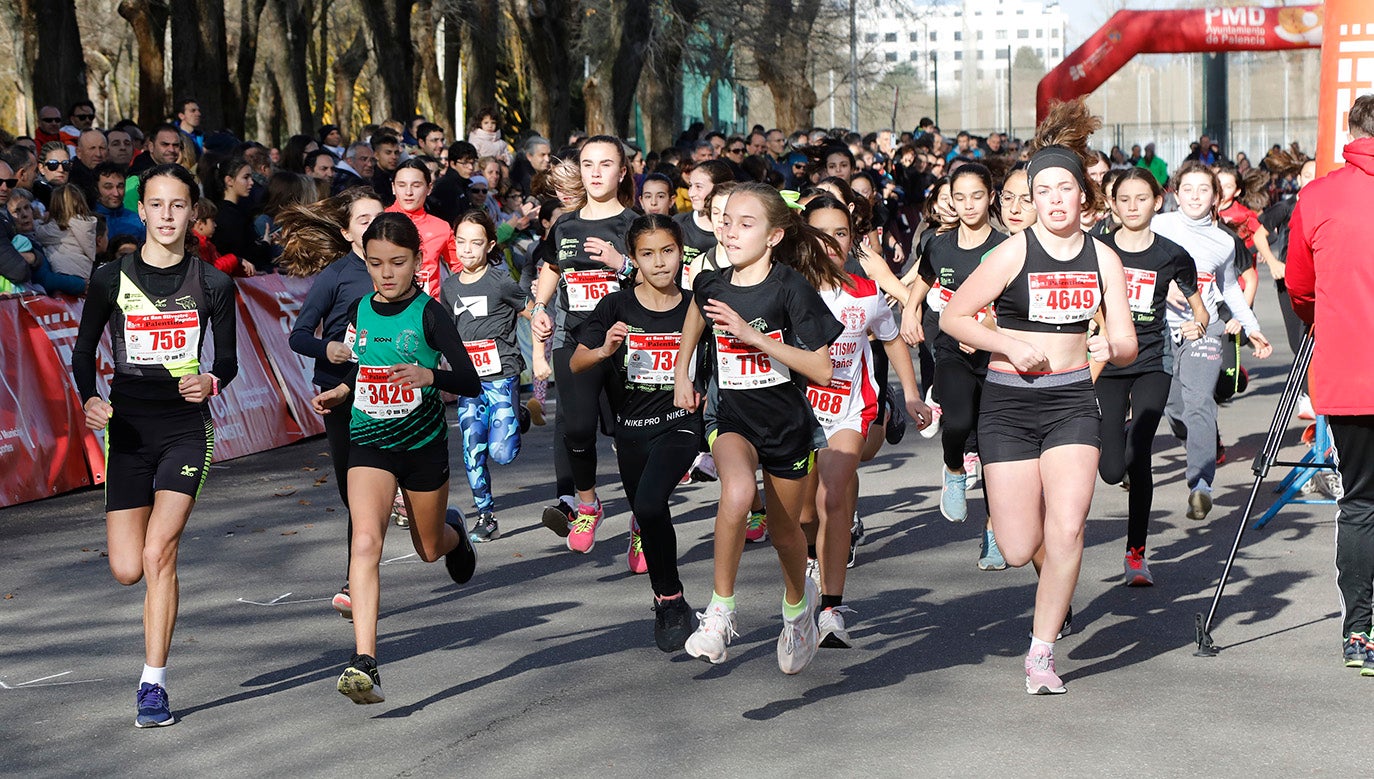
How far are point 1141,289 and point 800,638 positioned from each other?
292 centimetres

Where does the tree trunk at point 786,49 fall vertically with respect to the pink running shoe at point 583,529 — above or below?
above

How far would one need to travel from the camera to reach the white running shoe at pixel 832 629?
6.64 metres

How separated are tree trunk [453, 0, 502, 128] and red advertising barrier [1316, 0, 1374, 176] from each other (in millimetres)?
22442

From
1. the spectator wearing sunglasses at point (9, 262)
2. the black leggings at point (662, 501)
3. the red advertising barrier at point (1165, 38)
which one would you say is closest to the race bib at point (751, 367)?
the black leggings at point (662, 501)

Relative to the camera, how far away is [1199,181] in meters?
9.55

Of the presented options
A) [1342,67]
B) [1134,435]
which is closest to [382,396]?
[1134,435]

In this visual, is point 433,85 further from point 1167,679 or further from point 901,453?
point 1167,679

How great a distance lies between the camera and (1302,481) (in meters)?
9.79

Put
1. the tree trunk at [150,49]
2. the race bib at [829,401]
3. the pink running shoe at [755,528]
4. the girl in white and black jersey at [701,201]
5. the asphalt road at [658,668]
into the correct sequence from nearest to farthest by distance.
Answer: the asphalt road at [658,668], the race bib at [829,401], the pink running shoe at [755,528], the girl in white and black jersey at [701,201], the tree trunk at [150,49]

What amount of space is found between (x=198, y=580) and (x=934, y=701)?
388 cm

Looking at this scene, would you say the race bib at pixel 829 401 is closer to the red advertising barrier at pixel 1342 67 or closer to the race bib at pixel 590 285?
the race bib at pixel 590 285

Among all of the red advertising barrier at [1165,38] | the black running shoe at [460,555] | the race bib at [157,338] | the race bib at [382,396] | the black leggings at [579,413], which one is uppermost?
the red advertising barrier at [1165,38]

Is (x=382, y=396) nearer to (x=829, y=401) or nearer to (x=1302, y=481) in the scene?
(x=829, y=401)

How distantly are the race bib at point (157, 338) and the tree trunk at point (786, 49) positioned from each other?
31.6 meters
